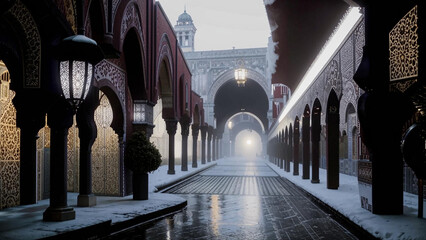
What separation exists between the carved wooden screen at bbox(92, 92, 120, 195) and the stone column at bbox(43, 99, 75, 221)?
3.52 metres

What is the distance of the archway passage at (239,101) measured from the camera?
42219mm

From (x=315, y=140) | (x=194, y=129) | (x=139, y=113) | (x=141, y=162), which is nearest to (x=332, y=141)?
(x=315, y=140)

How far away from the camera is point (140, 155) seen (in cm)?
873

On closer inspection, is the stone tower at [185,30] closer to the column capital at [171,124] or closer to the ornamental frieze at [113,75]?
the column capital at [171,124]

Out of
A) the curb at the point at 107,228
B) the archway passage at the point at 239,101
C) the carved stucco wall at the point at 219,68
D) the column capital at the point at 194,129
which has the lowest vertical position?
the curb at the point at 107,228

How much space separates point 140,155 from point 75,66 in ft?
11.1

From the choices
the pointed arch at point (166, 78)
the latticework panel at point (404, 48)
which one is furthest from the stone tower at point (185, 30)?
the latticework panel at point (404, 48)

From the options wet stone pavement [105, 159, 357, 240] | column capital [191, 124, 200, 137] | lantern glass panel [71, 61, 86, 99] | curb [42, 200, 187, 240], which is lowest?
wet stone pavement [105, 159, 357, 240]

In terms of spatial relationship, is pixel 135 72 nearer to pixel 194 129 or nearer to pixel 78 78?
pixel 78 78

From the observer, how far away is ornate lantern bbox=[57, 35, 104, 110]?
18.6 ft

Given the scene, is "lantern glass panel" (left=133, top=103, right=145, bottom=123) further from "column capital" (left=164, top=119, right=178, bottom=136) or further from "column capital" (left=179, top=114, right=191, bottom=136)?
"column capital" (left=179, top=114, right=191, bottom=136)

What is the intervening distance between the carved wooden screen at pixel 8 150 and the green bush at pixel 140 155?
2231mm

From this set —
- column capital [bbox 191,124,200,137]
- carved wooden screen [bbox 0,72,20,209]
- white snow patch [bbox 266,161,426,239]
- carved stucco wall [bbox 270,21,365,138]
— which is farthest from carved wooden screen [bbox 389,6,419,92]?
column capital [bbox 191,124,200,137]

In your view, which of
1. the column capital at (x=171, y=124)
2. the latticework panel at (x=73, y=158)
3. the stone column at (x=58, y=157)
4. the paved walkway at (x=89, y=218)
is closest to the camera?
the paved walkway at (x=89, y=218)
